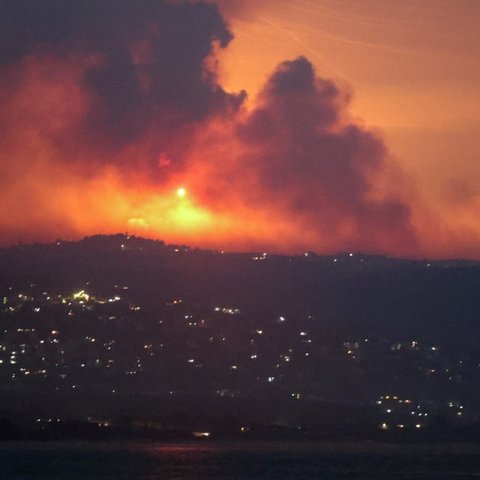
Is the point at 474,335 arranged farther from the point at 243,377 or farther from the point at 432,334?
the point at 243,377

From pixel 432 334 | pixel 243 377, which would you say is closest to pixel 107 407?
pixel 243 377

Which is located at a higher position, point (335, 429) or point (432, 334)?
point (432, 334)

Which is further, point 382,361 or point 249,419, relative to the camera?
point 382,361

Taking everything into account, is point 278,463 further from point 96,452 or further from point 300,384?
point 300,384

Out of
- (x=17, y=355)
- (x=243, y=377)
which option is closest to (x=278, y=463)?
(x=243, y=377)

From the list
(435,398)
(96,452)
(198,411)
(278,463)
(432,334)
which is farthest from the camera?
(432,334)

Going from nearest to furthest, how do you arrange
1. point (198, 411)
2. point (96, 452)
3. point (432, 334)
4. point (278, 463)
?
point (278, 463)
point (96, 452)
point (198, 411)
point (432, 334)
